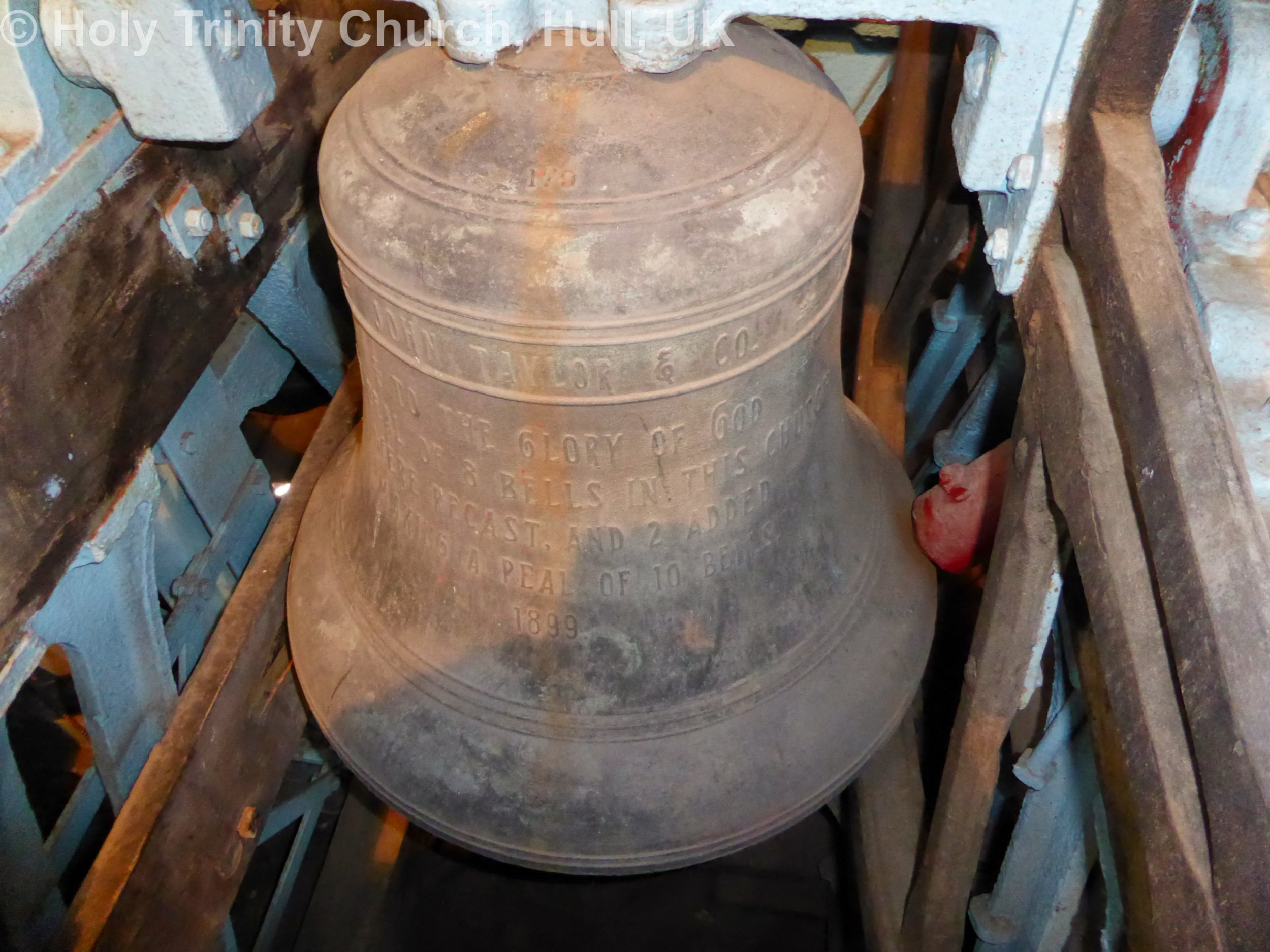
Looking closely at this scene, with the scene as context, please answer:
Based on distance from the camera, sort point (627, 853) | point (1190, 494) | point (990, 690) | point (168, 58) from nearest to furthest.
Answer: point (1190, 494)
point (168, 58)
point (627, 853)
point (990, 690)

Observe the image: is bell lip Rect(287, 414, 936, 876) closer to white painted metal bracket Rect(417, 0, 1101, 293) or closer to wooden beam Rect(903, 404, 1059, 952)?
wooden beam Rect(903, 404, 1059, 952)

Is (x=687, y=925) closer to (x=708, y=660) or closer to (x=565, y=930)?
(x=565, y=930)

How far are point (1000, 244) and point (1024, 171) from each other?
0.08 meters

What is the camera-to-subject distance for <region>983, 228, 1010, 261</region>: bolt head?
3.23 ft

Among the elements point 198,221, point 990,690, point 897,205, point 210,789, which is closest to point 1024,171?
point 990,690

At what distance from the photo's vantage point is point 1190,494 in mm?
640

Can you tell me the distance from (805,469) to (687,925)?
4.19 ft

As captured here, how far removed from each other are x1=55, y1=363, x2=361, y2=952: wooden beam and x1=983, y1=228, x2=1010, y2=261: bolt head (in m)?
0.98

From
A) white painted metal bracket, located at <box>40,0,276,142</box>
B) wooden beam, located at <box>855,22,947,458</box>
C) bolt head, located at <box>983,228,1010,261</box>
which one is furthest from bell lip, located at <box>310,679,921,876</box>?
wooden beam, located at <box>855,22,947,458</box>

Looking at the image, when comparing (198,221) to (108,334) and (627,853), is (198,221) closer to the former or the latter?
(108,334)

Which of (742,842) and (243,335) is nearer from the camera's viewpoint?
(742,842)

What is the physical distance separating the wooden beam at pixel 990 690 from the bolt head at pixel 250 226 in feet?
3.04

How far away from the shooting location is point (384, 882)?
6.36 ft

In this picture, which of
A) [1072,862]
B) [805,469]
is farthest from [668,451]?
[1072,862]
